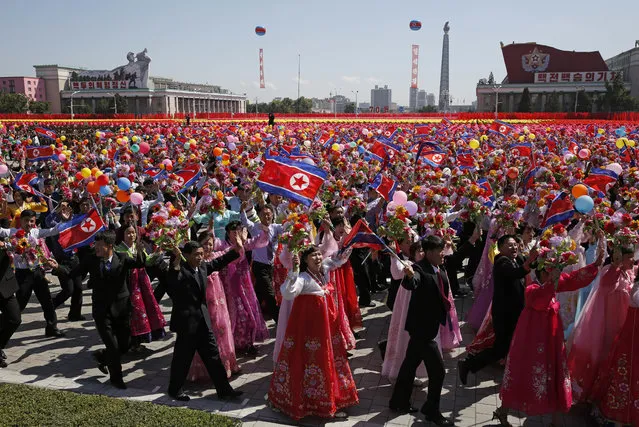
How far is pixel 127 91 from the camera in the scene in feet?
294

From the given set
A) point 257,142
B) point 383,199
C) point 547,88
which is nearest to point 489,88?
point 547,88

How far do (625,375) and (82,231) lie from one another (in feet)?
19.1

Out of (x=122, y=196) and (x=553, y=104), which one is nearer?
(x=122, y=196)

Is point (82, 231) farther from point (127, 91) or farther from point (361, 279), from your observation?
point (127, 91)

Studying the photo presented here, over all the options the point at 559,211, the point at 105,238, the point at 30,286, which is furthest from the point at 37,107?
the point at 559,211

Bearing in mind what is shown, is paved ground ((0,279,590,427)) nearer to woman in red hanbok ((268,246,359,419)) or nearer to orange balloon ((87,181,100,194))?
woman in red hanbok ((268,246,359,419))

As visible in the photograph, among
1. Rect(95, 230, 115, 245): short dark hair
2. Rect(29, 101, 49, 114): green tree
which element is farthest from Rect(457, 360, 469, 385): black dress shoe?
Rect(29, 101, 49, 114): green tree

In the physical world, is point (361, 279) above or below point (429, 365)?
below

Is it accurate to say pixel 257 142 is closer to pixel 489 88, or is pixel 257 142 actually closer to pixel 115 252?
pixel 115 252

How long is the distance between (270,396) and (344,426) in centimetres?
73

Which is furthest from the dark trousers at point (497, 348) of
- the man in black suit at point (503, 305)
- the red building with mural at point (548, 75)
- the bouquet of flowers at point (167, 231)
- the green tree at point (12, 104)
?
the green tree at point (12, 104)

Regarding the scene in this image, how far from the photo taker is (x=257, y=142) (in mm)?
18125

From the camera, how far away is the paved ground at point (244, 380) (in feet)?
16.3

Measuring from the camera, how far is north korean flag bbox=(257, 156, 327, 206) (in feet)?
21.5
